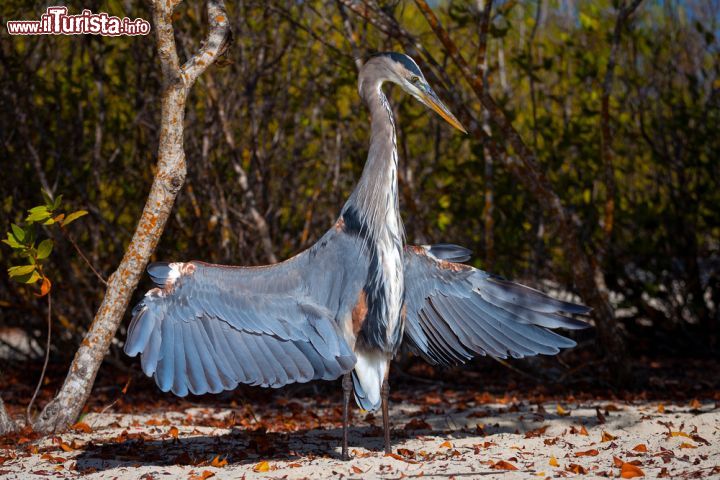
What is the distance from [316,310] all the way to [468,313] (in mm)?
910

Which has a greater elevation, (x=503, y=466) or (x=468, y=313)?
(x=468, y=313)

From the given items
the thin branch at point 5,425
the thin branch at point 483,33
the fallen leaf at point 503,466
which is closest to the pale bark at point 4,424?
the thin branch at point 5,425

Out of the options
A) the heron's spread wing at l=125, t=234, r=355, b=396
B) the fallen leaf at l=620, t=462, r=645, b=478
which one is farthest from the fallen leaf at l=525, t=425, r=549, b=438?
the heron's spread wing at l=125, t=234, r=355, b=396

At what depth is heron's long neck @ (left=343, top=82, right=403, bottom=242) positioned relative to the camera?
4.48m

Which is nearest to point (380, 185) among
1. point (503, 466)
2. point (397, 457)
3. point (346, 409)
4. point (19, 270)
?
point (346, 409)

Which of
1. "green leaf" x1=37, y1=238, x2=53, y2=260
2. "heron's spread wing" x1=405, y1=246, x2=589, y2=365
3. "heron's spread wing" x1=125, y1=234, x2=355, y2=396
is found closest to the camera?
"heron's spread wing" x1=125, y1=234, x2=355, y2=396

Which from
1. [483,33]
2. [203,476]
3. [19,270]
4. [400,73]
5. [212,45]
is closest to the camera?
[203,476]

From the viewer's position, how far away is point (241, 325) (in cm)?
442

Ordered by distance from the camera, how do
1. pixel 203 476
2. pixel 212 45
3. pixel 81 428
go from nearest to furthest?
pixel 203 476 < pixel 212 45 < pixel 81 428

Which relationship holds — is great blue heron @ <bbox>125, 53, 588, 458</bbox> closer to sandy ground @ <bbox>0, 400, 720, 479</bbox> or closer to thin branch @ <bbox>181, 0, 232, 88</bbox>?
sandy ground @ <bbox>0, 400, 720, 479</bbox>

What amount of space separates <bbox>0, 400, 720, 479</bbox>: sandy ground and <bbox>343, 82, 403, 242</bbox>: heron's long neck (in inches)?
45.3

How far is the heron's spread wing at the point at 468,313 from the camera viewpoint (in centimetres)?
480

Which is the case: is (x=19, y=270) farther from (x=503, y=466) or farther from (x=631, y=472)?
(x=631, y=472)

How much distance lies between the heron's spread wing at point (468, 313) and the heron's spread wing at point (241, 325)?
0.57 metres
